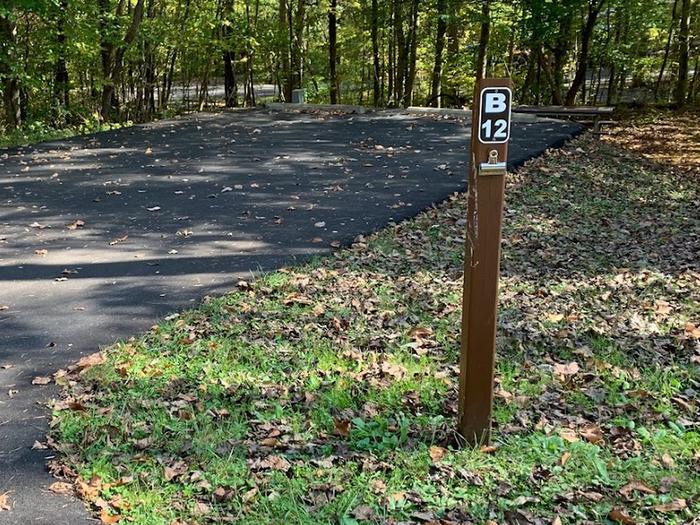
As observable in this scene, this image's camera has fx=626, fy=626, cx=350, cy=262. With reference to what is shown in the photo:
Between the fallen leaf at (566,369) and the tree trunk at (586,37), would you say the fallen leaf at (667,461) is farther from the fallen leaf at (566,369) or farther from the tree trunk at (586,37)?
the tree trunk at (586,37)

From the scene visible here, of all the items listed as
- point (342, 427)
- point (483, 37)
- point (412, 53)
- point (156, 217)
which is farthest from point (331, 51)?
point (342, 427)

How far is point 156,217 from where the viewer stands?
7223mm

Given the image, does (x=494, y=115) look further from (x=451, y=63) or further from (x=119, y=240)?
(x=451, y=63)

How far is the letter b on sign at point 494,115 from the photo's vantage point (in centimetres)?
254

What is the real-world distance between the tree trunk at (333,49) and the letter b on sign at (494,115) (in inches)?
687

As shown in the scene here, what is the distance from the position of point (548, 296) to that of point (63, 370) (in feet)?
11.8

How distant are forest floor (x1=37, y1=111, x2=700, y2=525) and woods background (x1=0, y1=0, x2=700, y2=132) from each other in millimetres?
10811

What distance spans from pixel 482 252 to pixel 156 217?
5352 mm

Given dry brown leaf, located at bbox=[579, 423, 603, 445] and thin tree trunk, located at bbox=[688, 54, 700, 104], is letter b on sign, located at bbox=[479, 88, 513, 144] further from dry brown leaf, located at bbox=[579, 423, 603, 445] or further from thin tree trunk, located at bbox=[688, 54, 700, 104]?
thin tree trunk, located at bbox=[688, 54, 700, 104]

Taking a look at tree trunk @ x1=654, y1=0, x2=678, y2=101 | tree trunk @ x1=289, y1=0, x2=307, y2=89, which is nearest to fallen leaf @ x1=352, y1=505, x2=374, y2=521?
tree trunk @ x1=289, y1=0, x2=307, y2=89

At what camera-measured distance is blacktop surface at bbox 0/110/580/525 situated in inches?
154

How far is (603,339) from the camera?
165 inches

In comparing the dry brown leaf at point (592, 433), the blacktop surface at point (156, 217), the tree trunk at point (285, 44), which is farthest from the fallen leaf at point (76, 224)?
the tree trunk at point (285, 44)

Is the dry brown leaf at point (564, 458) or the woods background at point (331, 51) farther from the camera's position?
the woods background at point (331, 51)
